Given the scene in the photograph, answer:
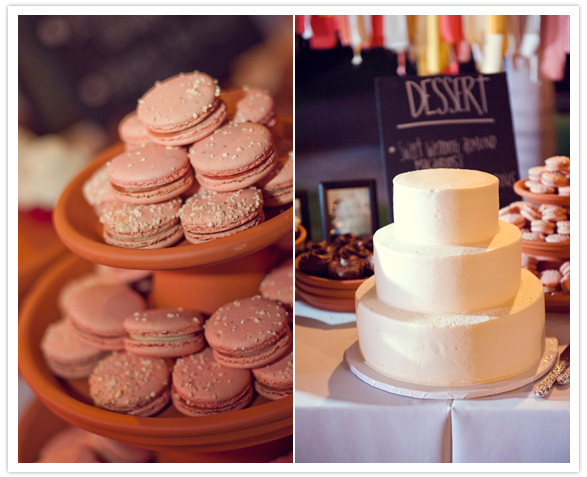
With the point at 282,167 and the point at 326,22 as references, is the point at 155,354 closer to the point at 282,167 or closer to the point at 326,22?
the point at 282,167

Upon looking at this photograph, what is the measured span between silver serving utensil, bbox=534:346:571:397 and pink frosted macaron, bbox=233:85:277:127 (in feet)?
3.94

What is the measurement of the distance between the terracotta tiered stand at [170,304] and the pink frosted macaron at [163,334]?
122mm

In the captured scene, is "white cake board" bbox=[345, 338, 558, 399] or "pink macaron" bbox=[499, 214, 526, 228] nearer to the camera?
"white cake board" bbox=[345, 338, 558, 399]

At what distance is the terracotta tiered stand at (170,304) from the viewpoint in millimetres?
1463

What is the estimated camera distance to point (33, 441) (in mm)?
1945

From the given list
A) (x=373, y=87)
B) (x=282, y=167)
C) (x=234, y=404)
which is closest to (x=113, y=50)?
(x=282, y=167)

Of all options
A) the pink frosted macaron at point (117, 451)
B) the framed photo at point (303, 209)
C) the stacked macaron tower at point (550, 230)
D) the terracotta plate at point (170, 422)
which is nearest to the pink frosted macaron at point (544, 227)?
the stacked macaron tower at point (550, 230)

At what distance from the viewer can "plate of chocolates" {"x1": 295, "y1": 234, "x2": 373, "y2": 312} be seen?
6.72 feet

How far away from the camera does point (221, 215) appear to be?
1.51 metres

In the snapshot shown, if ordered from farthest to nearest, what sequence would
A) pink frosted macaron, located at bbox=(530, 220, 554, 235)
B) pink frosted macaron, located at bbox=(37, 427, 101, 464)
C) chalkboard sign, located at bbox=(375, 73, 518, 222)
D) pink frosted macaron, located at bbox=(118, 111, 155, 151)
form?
chalkboard sign, located at bbox=(375, 73, 518, 222)
pink frosted macaron, located at bbox=(530, 220, 554, 235)
pink frosted macaron, located at bbox=(37, 427, 101, 464)
pink frosted macaron, located at bbox=(118, 111, 155, 151)

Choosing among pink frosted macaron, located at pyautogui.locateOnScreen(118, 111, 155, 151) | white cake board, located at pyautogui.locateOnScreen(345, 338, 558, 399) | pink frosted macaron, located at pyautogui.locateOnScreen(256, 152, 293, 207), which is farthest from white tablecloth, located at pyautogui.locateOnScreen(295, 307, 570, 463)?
pink frosted macaron, located at pyautogui.locateOnScreen(118, 111, 155, 151)

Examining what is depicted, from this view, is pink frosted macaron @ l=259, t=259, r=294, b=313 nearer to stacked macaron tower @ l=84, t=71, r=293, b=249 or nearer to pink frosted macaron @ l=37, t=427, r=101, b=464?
stacked macaron tower @ l=84, t=71, r=293, b=249

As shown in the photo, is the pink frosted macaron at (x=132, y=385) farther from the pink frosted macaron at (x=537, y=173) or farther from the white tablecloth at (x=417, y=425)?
the pink frosted macaron at (x=537, y=173)
